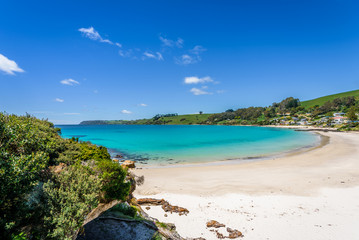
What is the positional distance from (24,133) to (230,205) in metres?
14.4

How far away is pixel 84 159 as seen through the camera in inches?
545

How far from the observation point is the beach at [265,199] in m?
9.65

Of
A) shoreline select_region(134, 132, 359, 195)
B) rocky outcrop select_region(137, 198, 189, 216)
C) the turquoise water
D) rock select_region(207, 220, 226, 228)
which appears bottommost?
the turquoise water

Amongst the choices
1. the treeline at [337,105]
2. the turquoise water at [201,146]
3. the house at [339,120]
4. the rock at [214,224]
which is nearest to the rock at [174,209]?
the rock at [214,224]

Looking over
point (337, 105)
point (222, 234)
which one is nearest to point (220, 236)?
point (222, 234)

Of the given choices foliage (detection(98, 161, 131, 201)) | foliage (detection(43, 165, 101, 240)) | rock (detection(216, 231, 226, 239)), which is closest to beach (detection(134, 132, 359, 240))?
rock (detection(216, 231, 226, 239))

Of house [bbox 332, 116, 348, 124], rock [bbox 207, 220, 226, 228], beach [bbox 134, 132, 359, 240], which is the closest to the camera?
beach [bbox 134, 132, 359, 240]

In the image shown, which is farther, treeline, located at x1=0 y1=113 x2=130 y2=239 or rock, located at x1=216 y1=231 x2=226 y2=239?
rock, located at x1=216 y1=231 x2=226 y2=239

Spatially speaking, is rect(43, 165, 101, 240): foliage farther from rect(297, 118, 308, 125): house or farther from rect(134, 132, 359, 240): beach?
rect(297, 118, 308, 125): house

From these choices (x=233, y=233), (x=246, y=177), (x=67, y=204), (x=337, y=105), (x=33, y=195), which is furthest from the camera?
(x=337, y=105)

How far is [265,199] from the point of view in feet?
44.3

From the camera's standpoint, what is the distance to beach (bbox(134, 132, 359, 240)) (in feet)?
31.7

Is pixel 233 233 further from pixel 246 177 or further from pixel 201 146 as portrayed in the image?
pixel 201 146

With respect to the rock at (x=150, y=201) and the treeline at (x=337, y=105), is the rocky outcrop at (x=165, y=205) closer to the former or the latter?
the rock at (x=150, y=201)
